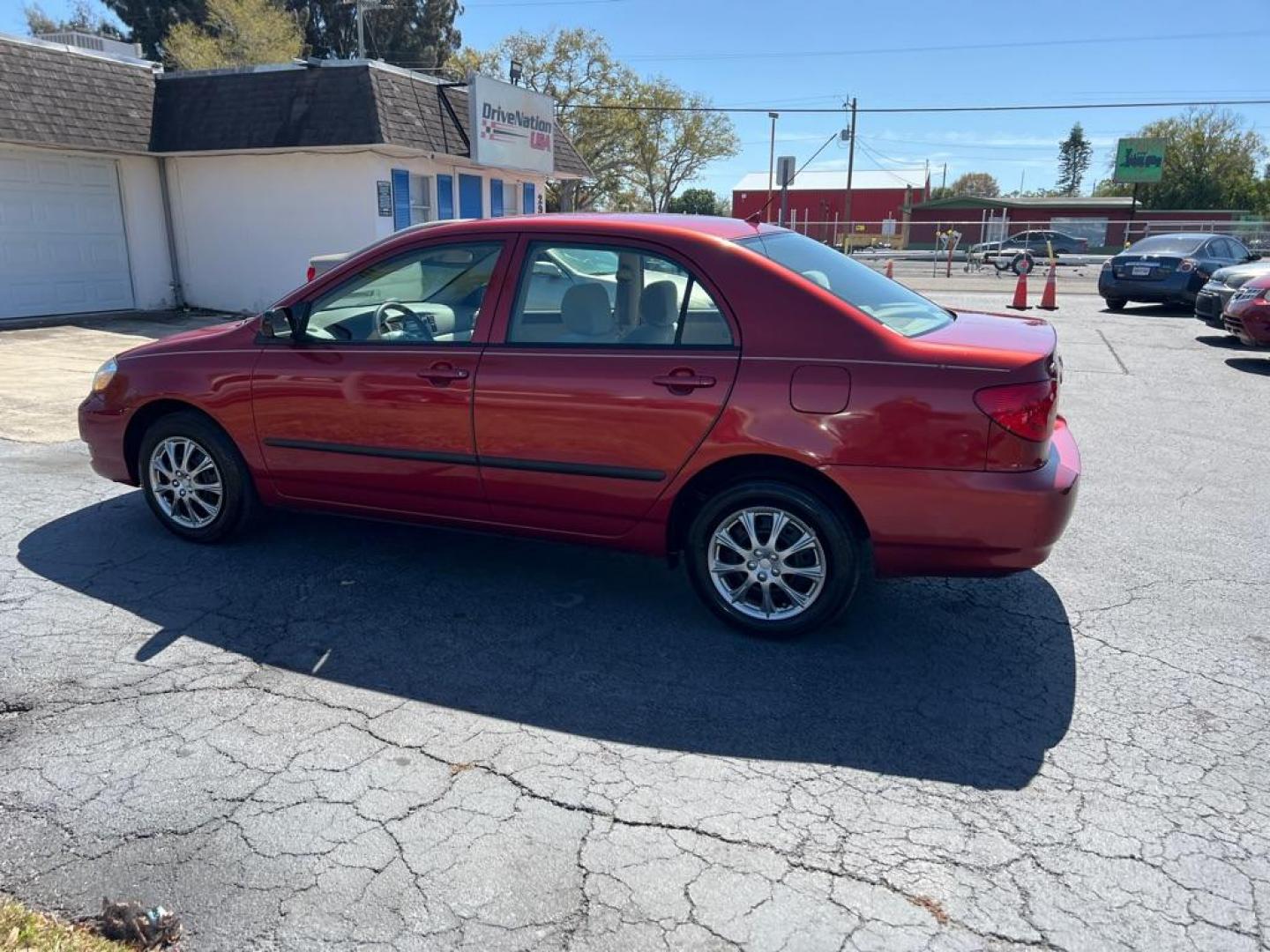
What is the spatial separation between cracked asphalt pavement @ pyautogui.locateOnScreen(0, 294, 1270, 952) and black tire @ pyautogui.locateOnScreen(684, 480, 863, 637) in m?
0.14

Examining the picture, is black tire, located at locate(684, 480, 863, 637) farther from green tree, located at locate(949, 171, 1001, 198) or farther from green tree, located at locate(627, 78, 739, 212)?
green tree, located at locate(949, 171, 1001, 198)

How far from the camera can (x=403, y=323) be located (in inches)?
178

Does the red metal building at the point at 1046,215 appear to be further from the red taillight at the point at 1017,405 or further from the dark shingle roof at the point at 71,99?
the red taillight at the point at 1017,405

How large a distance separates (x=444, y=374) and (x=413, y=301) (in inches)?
22.5

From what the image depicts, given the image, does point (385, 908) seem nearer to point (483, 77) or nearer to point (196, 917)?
point (196, 917)

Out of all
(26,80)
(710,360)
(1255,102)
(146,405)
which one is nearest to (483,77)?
(26,80)

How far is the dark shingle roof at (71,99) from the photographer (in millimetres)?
13172

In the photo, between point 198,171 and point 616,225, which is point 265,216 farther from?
point 616,225

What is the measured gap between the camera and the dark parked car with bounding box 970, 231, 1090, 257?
128 feet

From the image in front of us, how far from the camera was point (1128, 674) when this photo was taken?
147 inches

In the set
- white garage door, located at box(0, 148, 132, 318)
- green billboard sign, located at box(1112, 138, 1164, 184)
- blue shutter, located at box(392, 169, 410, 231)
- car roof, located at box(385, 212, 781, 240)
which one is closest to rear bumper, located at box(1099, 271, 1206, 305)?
blue shutter, located at box(392, 169, 410, 231)

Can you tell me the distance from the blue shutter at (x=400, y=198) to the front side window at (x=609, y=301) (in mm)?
12062

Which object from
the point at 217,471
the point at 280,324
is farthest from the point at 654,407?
the point at 217,471

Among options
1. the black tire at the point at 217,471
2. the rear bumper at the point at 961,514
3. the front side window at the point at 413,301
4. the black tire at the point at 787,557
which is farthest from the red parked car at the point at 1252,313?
the black tire at the point at 217,471
